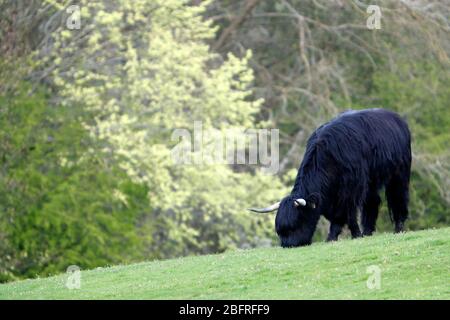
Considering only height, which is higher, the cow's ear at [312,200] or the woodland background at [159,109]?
the cow's ear at [312,200]

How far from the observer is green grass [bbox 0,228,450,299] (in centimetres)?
1600

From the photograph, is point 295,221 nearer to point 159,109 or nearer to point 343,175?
point 343,175

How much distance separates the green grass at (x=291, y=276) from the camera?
52.5 feet

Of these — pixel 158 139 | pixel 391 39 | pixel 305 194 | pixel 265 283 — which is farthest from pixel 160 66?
pixel 265 283

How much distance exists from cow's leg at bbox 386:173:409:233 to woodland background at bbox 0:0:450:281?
1449 centimetres

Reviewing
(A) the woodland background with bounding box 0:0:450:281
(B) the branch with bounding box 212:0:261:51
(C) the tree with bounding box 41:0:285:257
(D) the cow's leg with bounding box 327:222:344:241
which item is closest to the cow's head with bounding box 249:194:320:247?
(D) the cow's leg with bounding box 327:222:344:241

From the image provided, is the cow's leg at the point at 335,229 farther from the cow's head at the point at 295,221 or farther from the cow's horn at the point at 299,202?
the cow's horn at the point at 299,202

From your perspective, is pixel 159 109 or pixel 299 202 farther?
pixel 159 109

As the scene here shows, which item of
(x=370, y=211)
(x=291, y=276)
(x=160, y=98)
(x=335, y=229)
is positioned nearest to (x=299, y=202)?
(x=335, y=229)

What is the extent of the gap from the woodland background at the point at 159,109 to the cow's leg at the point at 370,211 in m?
14.4

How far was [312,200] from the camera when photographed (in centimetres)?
2088

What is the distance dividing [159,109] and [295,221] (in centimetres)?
1938

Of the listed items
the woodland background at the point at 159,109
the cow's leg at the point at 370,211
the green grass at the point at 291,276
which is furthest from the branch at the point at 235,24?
the green grass at the point at 291,276
